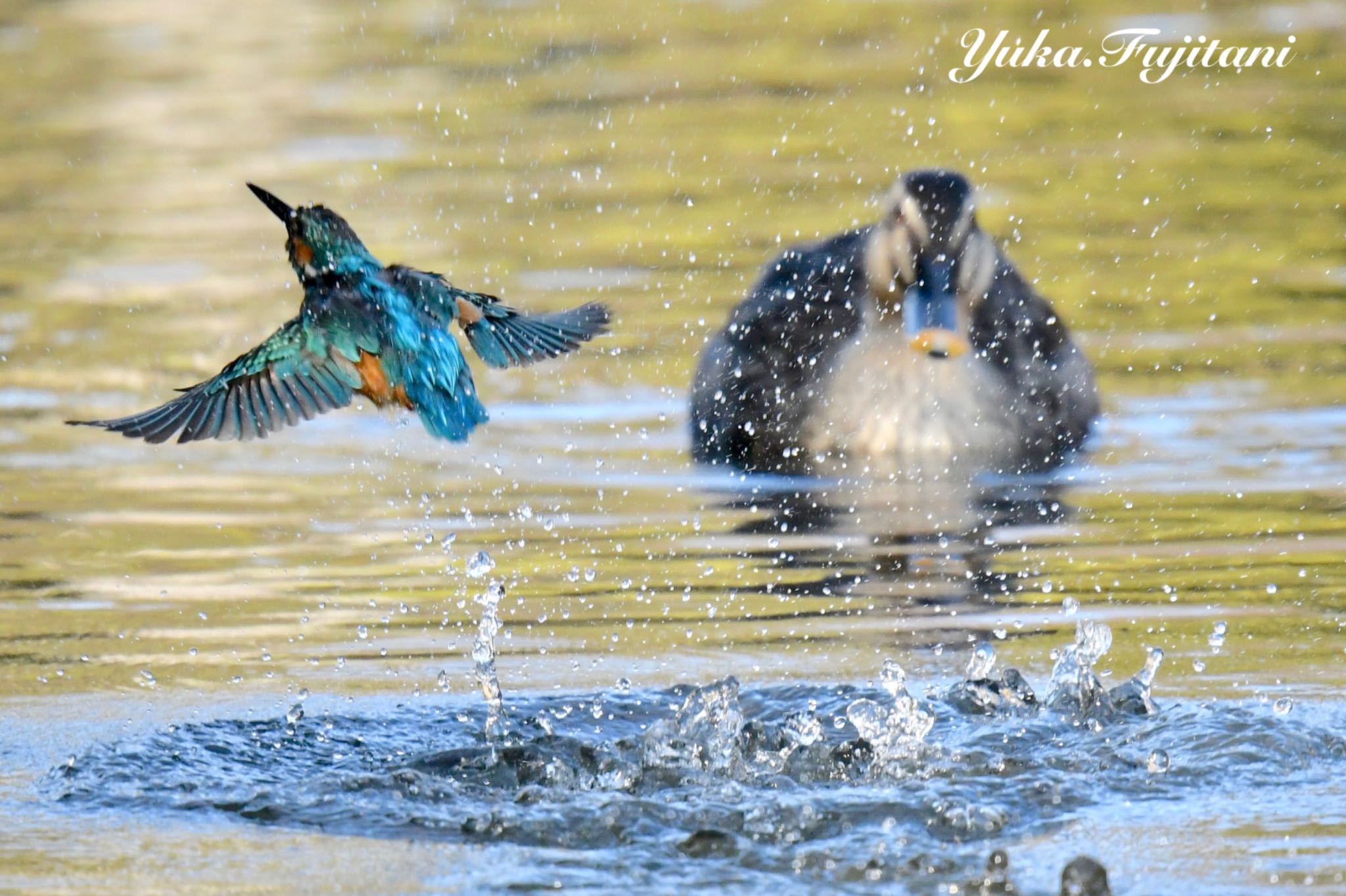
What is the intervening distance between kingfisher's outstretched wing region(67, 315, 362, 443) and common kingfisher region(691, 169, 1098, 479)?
3741 mm

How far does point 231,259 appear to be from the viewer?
506 inches

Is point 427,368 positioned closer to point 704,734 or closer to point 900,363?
point 704,734

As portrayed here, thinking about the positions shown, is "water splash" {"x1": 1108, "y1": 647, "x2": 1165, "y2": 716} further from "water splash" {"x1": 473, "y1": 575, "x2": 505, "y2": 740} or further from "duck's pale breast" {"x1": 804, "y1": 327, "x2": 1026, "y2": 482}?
"duck's pale breast" {"x1": 804, "y1": 327, "x2": 1026, "y2": 482}

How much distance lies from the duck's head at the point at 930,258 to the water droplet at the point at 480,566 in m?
2.53

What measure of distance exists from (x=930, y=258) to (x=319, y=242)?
4.48 m

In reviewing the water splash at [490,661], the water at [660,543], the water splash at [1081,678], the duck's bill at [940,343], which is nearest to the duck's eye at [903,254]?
the duck's bill at [940,343]

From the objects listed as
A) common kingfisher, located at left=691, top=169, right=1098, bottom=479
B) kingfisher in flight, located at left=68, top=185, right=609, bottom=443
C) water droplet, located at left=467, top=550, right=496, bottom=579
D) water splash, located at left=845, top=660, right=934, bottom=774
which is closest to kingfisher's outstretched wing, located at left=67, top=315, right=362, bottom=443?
kingfisher in flight, located at left=68, top=185, right=609, bottom=443

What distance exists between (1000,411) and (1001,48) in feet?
26.4

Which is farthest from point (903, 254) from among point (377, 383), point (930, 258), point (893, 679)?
point (377, 383)

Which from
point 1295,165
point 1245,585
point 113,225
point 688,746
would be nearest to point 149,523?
point 688,746

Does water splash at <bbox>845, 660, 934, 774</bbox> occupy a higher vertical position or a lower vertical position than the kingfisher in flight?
lower

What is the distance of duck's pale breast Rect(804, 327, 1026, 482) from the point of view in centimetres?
951

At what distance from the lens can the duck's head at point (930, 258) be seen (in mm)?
9672

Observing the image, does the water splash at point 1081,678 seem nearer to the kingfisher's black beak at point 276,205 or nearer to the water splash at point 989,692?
the water splash at point 989,692
